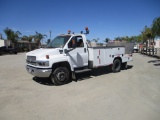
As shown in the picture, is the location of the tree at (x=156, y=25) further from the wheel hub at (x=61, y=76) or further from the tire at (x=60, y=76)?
the wheel hub at (x=61, y=76)

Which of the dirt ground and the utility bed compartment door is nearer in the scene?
the dirt ground

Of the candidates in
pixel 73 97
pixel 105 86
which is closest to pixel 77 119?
pixel 73 97

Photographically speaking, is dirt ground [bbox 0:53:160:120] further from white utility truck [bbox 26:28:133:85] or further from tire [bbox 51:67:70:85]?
white utility truck [bbox 26:28:133:85]

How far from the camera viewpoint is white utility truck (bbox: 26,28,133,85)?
23.6 ft

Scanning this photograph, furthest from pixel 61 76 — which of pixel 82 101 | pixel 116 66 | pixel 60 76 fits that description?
pixel 116 66

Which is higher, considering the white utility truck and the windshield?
the windshield

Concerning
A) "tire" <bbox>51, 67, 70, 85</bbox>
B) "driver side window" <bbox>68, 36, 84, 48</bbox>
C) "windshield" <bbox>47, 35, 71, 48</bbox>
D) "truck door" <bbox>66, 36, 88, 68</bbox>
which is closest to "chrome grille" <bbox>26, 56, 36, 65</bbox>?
"tire" <bbox>51, 67, 70, 85</bbox>

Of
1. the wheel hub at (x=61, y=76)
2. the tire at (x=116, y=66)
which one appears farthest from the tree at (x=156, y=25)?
the wheel hub at (x=61, y=76)

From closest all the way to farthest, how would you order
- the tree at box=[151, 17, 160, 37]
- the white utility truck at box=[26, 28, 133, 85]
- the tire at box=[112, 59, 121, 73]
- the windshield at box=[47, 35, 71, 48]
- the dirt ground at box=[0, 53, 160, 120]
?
the dirt ground at box=[0, 53, 160, 120]
the white utility truck at box=[26, 28, 133, 85]
the windshield at box=[47, 35, 71, 48]
the tire at box=[112, 59, 121, 73]
the tree at box=[151, 17, 160, 37]

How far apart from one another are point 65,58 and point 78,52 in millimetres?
892

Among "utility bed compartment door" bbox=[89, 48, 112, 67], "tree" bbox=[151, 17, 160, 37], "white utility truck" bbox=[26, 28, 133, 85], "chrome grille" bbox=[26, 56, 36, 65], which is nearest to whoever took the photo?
"white utility truck" bbox=[26, 28, 133, 85]

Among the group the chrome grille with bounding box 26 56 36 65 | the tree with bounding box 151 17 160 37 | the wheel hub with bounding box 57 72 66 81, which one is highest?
the tree with bounding box 151 17 160 37

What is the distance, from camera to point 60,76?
7539 millimetres

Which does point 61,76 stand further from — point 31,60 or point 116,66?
point 116,66
